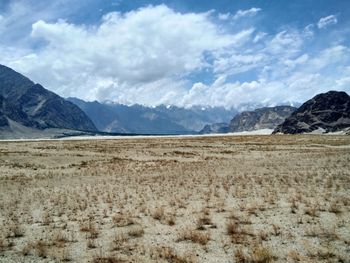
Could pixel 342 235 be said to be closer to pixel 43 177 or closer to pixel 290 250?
pixel 290 250

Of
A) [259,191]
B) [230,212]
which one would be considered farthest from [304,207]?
[259,191]

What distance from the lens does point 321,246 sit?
1271 centimetres

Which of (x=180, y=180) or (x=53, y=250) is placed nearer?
(x=53, y=250)

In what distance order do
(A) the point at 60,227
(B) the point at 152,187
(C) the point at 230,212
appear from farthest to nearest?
(B) the point at 152,187, (C) the point at 230,212, (A) the point at 60,227

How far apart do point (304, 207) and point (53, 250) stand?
40.4 feet

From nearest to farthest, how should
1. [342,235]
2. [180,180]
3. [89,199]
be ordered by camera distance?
[342,235] < [89,199] < [180,180]

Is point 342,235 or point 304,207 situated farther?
point 304,207

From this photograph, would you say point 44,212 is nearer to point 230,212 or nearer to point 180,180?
point 230,212

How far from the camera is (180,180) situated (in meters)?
30.6

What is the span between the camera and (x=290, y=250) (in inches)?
489

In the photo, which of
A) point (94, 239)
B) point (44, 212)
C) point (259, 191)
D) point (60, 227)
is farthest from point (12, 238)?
point (259, 191)

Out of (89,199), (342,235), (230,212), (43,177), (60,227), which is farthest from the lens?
(43,177)

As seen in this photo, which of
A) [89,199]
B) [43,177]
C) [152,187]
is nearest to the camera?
[89,199]

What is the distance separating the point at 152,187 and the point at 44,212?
31.1 ft
